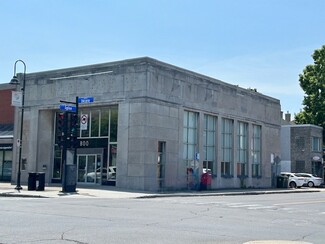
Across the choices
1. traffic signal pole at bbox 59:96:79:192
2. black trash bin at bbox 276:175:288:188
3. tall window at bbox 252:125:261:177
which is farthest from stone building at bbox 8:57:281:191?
black trash bin at bbox 276:175:288:188

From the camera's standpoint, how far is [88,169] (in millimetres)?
36812

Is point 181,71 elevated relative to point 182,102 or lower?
elevated

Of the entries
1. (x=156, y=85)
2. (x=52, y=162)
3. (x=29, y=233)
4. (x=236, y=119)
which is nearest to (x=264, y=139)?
(x=236, y=119)

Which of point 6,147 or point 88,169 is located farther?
point 6,147

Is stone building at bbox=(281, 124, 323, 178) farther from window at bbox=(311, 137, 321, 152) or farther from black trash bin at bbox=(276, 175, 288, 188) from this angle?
black trash bin at bbox=(276, 175, 288, 188)

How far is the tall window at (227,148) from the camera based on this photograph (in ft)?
136

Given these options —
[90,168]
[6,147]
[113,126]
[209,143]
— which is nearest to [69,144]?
[113,126]

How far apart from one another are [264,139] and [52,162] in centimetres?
2004

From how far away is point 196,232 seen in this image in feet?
41.0

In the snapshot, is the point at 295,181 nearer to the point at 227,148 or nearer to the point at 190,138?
the point at 227,148

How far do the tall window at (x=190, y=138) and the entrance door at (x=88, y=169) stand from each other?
6.45 m

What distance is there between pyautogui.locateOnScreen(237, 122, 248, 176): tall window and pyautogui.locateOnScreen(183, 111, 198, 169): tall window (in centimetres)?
660

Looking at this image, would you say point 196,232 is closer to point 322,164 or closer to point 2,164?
point 2,164

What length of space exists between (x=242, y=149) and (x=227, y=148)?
2.61 metres
